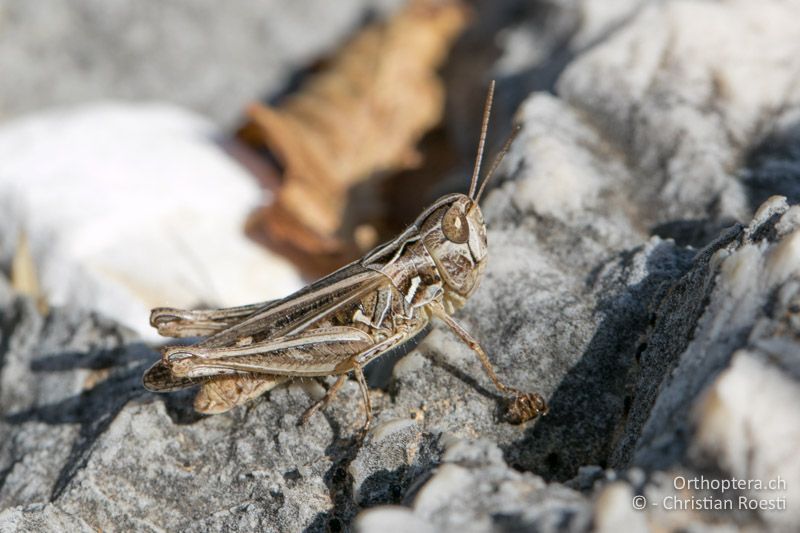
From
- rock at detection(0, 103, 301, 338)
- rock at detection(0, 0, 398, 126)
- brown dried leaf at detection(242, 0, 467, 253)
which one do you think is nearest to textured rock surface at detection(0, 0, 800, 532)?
rock at detection(0, 103, 301, 338)

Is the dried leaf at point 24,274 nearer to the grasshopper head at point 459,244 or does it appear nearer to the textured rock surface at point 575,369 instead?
the textured rock surface at point 575,369

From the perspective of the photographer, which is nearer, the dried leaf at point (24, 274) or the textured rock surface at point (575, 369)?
the textured rock surface at point (575, 369)

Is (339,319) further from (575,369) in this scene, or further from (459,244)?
(575,369)

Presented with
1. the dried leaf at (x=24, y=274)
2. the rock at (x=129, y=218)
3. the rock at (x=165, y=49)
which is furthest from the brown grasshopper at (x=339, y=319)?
the rock at (x=165, y=49)

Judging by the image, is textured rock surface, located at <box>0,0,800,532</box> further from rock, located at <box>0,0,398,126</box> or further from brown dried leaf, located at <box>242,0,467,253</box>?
rock, located at <box>0,0,398,126</box>

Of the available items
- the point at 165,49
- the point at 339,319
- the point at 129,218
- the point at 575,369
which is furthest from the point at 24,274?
the point at 575,369

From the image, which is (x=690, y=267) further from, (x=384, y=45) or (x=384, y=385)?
(x=384, y=45)
